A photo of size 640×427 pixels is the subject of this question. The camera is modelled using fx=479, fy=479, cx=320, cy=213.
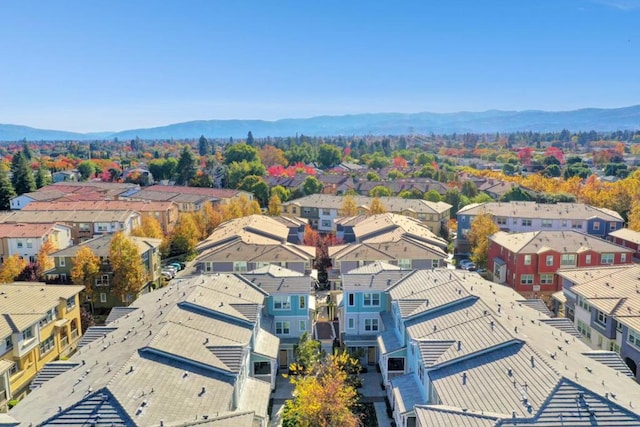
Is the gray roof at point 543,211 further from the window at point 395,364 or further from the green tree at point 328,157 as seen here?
the green tree at point 328,157

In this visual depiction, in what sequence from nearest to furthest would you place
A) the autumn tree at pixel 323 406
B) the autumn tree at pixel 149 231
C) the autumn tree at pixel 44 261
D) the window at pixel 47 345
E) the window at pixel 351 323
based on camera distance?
the autumn tree at pixel 323 406
the window at pixel 47 345
the window at pixel 351 323
the autumn tree at pixel 44 261
the autumn tree at pixel 149 231

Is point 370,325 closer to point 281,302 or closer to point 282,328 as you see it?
point 282,328

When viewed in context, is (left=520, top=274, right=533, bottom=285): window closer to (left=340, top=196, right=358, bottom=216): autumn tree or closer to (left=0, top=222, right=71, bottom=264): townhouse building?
(left=340, top=196, right=358, bottom=216): autumn tree

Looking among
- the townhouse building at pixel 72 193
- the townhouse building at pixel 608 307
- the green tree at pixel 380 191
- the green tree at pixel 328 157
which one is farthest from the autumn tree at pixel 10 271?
the green tree at pixel 328 157

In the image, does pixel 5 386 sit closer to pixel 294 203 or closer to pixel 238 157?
pixel 294 203

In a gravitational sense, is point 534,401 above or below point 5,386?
above

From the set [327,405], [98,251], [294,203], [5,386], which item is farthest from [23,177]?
[327,405]

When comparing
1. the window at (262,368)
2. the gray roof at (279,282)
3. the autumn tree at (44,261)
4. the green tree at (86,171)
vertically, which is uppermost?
the green tree at (86,171)
